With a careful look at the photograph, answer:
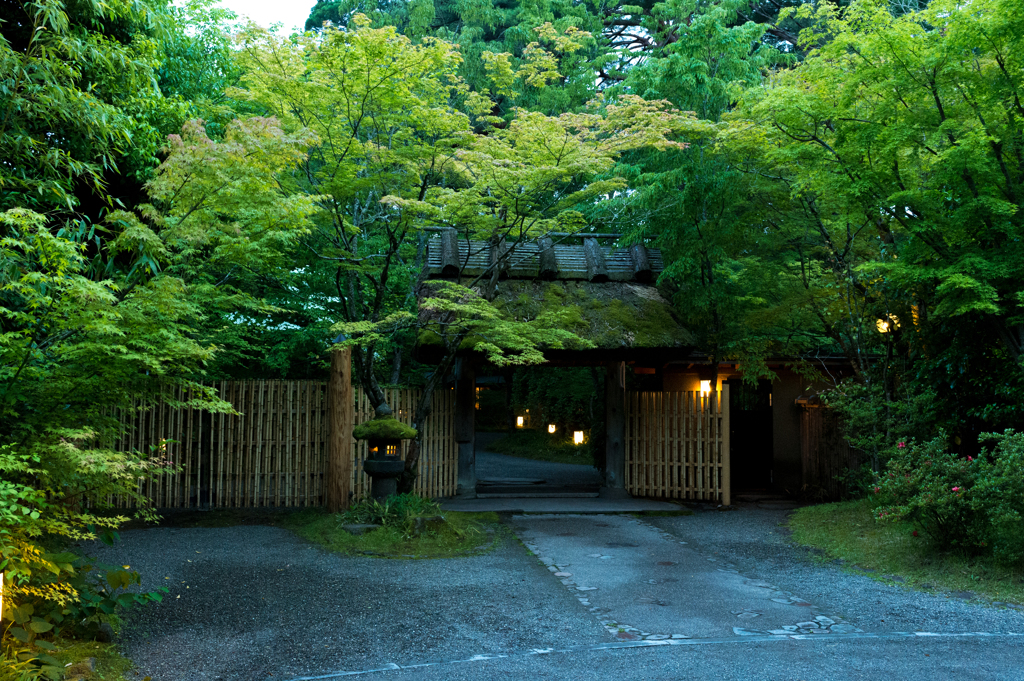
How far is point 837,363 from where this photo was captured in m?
12.6

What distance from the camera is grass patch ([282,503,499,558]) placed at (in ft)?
25.2

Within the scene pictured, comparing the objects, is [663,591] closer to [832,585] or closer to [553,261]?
[832,585]

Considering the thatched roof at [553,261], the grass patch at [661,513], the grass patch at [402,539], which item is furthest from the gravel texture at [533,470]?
the grass patch at [402,539]

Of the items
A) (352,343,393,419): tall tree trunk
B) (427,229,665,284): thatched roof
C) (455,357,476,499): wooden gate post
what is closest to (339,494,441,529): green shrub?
(352,343,393,419): tall tree trunk

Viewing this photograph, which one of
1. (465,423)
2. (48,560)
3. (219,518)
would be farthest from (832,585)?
(219,518)

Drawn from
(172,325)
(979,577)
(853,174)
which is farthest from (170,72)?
(979,577)

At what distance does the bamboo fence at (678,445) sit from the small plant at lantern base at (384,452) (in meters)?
4.58

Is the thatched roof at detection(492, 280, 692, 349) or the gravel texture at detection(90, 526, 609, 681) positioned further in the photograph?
the thatched roof at detection(492, 280, 692, 349)

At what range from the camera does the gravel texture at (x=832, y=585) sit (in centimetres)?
527

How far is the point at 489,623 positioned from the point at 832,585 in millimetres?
3330

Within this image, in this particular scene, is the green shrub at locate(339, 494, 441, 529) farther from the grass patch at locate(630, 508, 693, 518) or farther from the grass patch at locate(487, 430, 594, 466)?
the grass patch at locate(487, 430, 594, 466)

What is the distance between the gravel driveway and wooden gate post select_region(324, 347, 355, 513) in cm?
175

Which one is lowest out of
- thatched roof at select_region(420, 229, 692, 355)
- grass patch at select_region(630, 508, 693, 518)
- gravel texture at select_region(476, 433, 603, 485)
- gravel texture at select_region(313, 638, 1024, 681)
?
gravel texture at select_region(476, 433, 603, 485)

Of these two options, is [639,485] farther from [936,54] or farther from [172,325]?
[172,325]
